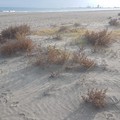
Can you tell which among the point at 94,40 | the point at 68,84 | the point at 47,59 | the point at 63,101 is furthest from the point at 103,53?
the point at 63,101

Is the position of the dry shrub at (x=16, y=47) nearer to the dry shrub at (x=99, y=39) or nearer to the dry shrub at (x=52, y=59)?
the dry shrub at (x=52, y=59)

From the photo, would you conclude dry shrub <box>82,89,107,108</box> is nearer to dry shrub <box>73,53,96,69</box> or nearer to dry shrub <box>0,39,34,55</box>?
dry shrub <box>73,53,96,69</box>

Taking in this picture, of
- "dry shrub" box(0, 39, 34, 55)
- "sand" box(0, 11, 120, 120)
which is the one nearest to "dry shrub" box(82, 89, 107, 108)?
"sand" box(0, 11, 120, 120)

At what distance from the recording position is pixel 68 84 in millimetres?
6055

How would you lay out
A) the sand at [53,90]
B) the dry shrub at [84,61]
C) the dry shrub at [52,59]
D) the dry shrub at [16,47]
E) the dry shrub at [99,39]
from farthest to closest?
the dry shrub at [99,39]
the dry shrub at [16,47]
the dry shrub at [52,59]
the dry shrub at [84,61]
the sand at [53,90]

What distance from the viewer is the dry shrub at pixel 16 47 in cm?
819

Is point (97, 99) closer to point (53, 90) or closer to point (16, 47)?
point (53, 90)

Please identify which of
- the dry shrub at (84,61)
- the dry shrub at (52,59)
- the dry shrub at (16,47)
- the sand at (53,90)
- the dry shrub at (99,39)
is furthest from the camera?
the dry shrub at (99,39)

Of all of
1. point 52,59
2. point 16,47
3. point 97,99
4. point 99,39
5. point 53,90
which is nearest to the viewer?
point 97,99

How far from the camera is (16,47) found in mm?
8242

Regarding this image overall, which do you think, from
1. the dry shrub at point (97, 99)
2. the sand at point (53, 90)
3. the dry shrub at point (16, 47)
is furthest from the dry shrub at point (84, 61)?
the dry shrub at point (16, 47)

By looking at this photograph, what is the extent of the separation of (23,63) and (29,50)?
0.94m

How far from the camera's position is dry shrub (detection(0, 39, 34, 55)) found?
8.19 meters

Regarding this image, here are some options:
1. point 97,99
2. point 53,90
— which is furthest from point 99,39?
point 97,99
